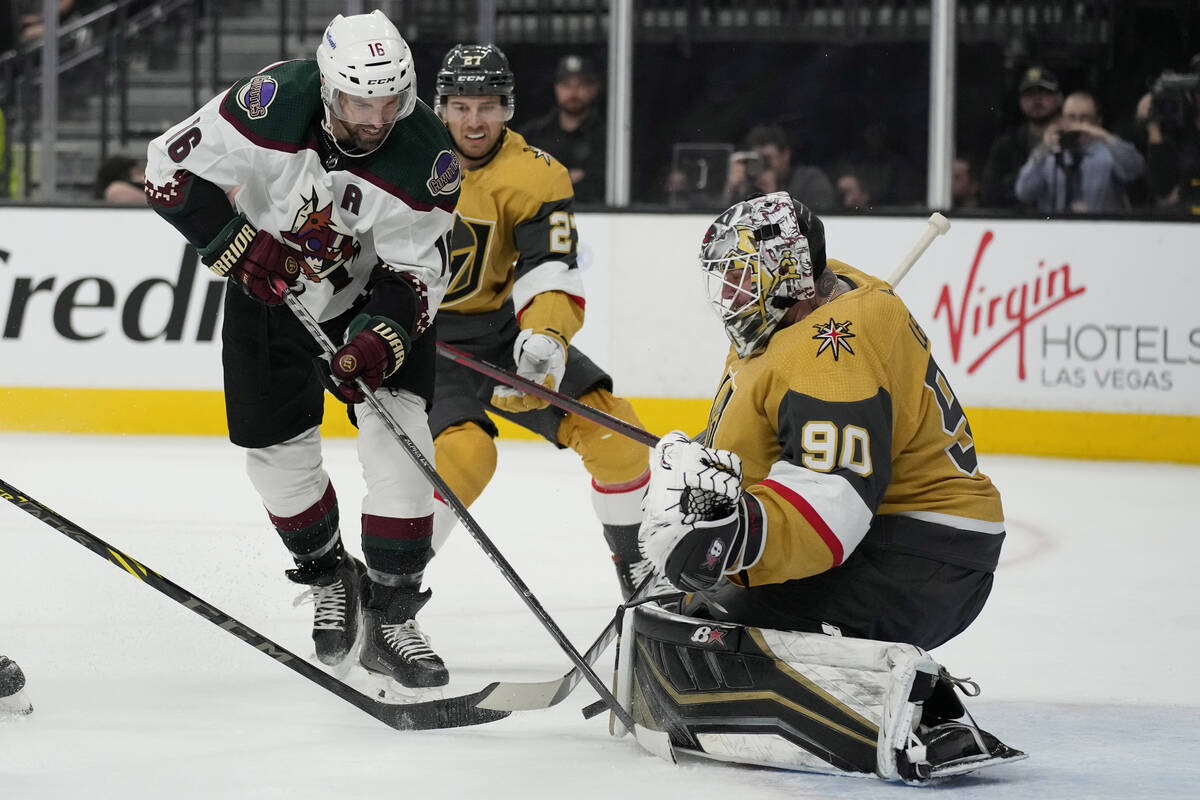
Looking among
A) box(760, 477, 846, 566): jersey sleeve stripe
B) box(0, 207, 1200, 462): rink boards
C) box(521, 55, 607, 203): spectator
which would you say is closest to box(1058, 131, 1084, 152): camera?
box(0, 207, 1200, 462): rink boards

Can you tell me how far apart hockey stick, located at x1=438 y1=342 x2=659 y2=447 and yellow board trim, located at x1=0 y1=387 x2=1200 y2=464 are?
274cm

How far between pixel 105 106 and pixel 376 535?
5.09m

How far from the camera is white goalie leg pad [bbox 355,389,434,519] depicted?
2.80 meters

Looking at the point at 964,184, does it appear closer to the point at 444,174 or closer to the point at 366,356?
the point at 444,174

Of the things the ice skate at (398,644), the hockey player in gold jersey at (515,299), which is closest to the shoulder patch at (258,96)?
the hockey player in gold jersey at (515,299)

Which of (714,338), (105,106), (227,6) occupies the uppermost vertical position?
(227,6)

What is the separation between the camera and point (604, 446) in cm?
348

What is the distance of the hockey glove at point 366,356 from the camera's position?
2.67m

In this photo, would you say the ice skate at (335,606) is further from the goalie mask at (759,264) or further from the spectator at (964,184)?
the spectator at (964,184)

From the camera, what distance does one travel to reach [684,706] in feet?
7.59

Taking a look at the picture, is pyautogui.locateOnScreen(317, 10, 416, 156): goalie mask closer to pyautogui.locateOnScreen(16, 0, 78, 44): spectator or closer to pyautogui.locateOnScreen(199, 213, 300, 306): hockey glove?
pyautogui.locateOnScreen(199, 213, 300, 306): hockey glove

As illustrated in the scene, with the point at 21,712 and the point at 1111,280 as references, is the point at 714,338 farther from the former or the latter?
the point at 21,712

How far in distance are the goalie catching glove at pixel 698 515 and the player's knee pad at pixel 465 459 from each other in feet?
3.75

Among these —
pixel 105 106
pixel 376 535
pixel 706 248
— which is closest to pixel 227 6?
pixel 105 106
